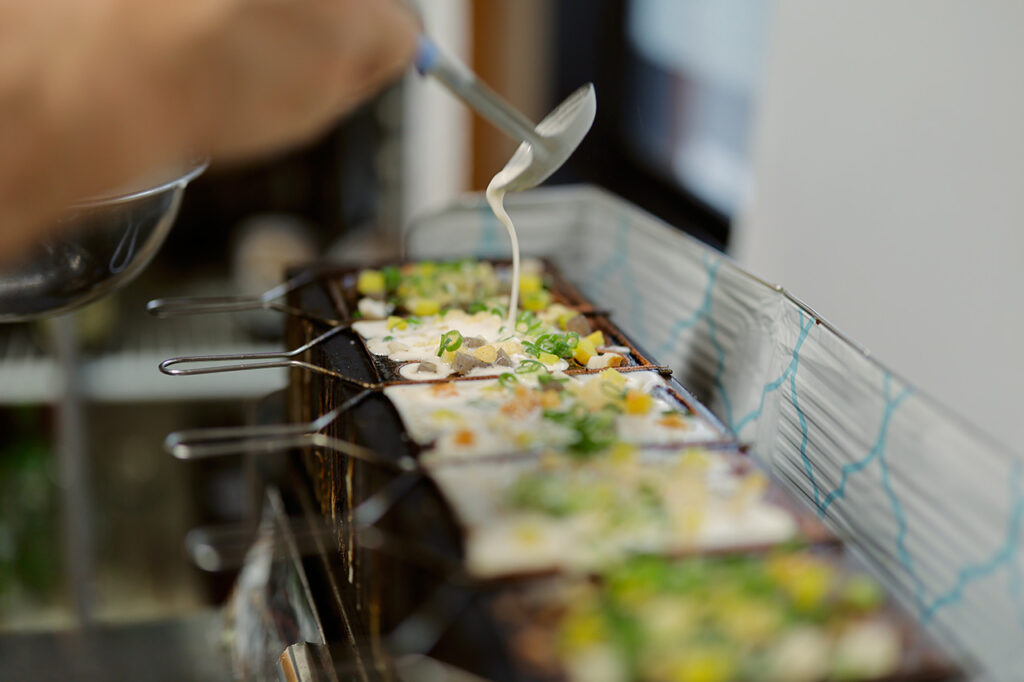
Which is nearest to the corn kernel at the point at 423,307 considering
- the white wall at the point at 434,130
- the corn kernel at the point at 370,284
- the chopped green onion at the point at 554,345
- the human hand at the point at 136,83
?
the corn kernel at the point at 370,284

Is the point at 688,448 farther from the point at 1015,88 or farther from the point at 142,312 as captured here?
the point at 142,312

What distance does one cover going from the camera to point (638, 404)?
1119mm

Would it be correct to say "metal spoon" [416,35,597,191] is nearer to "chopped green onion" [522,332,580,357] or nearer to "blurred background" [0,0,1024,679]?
"chopped green onion" [522,332,580,357]

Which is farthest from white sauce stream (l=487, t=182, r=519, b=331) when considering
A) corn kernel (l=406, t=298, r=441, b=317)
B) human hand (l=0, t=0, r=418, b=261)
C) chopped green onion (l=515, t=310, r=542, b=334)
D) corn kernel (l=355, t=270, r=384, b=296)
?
human hand (l=0, t=0, r=418, b=261)

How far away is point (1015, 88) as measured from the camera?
53.1 inches

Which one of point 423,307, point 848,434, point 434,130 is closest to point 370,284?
point 423,307

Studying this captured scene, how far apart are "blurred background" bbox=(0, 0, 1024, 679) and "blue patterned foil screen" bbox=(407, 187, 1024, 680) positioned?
13.7 inches

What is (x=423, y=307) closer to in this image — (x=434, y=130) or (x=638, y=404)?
(x=638, y=404)

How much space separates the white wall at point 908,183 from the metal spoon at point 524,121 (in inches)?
22.5

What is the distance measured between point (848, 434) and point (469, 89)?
54 centimetres

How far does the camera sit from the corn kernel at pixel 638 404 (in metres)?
1.12

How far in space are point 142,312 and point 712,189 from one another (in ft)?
5.02

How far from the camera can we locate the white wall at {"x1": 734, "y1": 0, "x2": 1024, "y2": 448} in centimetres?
138

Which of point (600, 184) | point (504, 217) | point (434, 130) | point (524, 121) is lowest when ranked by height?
point (600, 184)
